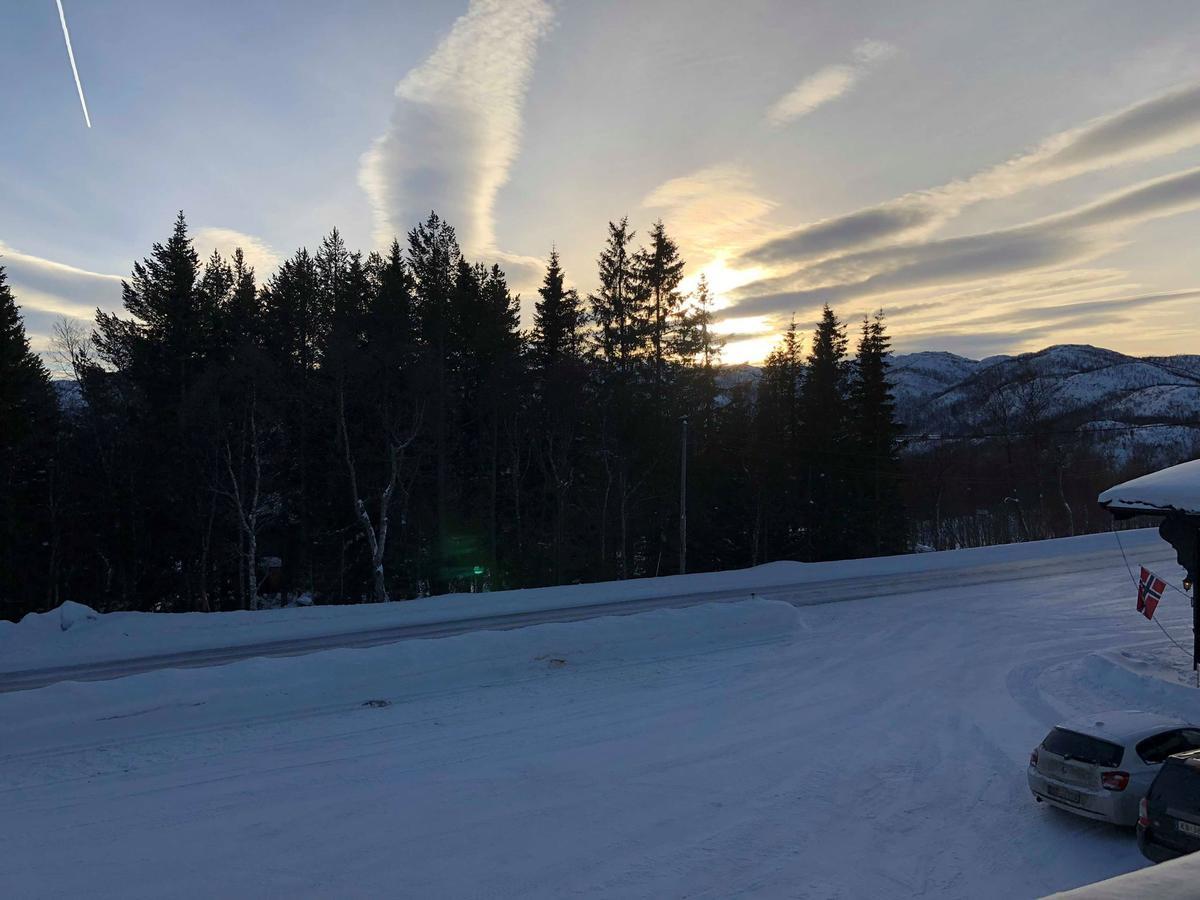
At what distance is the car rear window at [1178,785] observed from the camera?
6.87 meters

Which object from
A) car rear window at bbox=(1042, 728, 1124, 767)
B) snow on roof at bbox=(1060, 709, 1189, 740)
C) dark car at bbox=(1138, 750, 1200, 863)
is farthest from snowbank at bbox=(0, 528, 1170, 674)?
dark car at bbox=(1138, 750, 1200, 863)

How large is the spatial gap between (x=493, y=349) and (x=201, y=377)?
14567mm

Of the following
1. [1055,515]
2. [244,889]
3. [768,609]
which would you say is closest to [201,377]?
[768,609]

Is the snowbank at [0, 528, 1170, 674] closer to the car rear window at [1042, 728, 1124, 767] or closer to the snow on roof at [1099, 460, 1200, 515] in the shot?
the snow on roof at [1099, 460, 1200, 515]

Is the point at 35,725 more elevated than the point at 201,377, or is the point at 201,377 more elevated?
the point at 201,377

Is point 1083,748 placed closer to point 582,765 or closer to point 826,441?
point 582,765

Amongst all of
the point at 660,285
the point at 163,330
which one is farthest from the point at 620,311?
the point at 163,330

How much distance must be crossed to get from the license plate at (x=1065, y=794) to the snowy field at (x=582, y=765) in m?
0.39

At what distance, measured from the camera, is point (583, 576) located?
42656 millimetres

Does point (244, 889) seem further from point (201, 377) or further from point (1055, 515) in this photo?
point (1055, 515)

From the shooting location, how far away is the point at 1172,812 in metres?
6.95

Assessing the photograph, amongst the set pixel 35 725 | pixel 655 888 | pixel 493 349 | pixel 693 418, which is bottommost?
pixel 655 888

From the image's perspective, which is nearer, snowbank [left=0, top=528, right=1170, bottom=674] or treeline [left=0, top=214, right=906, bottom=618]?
snowbank [left=0, top=528, right=1170, bottom=674]

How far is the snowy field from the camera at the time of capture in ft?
25.7
